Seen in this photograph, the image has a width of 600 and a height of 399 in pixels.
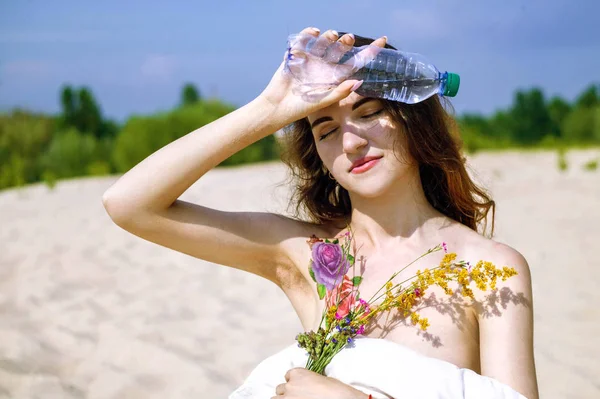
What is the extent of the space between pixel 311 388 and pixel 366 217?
69 centimetres

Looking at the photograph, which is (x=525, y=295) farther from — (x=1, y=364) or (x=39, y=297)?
(x=39, y=297)

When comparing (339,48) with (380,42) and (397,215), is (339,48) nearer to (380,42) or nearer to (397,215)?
(380,42)

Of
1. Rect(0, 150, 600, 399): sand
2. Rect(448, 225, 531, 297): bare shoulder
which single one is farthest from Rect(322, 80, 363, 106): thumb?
Rect(0, 150, 600, 399): sand

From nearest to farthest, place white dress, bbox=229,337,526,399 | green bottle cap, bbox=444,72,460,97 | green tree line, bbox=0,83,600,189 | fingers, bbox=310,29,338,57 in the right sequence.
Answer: white dress, bbox=229,337,526,399 → fingers, bbox=310,29,338,57 → green bottle cap, bbox=444,72,460,97 → green tree line, bbox=0,83,600,189

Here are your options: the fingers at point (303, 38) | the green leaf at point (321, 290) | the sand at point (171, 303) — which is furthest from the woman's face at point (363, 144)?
the sand at point (171, 303)

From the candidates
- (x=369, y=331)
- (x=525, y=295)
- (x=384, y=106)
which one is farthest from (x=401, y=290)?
(x=384, y=106)

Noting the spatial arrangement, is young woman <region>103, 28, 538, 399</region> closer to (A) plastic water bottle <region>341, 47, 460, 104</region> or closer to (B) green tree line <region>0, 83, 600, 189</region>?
(A) plastic water bottle <region>341, 47, 460, 104</region>

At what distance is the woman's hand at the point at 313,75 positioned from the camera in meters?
2.10

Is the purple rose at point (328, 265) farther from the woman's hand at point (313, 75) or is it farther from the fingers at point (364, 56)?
the fingers at point (364, 56)

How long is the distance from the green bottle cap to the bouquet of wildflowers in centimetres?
50

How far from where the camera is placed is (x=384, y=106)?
2.24 metres

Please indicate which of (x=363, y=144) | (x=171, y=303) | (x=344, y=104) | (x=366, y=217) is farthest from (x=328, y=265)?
(x=171, y=303)

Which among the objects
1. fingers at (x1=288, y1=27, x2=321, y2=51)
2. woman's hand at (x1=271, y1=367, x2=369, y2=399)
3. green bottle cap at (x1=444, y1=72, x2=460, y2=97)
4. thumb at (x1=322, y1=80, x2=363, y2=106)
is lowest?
woman's hand at (x1=271, y1=367, x2=369, y2=399)

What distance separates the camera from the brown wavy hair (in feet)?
7.49
